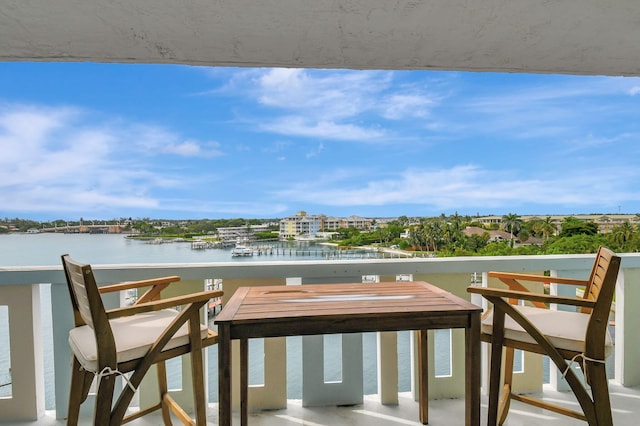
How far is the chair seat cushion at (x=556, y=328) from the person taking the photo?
1.56 metres

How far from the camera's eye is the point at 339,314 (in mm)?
1464

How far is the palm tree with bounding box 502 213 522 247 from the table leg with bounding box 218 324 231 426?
2543 millimetres

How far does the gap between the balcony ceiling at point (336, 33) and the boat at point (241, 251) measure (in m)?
1.24

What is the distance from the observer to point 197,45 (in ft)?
7.06

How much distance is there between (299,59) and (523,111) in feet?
18.3

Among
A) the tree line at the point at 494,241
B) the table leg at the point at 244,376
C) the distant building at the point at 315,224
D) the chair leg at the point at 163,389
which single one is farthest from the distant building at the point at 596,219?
the chair leg at the point at 163,389

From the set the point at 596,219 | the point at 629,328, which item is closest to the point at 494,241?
the point at 629,328

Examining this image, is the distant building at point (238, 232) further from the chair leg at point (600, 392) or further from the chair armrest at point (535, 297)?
the chair leg at point (600, 392)

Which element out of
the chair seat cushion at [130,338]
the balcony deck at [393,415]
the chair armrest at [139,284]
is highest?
the chair armrest at [139,284]

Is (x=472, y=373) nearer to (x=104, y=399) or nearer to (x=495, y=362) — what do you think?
(x=495, y=362)

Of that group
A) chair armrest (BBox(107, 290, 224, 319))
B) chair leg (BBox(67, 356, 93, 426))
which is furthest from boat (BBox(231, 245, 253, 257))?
chair leg (BBox(67, 356, 93, 426))

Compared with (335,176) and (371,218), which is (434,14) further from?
(335,176)

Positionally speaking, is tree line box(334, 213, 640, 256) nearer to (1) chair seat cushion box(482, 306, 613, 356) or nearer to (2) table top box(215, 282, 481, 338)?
(1) chair seat cushion box(482, 306, 613, 356)

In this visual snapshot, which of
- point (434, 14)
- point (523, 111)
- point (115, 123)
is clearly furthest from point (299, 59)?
point (115, 123)
